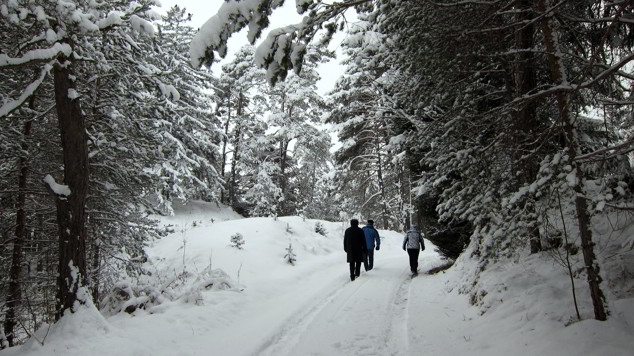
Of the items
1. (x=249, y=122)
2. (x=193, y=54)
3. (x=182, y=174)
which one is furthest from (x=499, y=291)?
(x=249, y=122)

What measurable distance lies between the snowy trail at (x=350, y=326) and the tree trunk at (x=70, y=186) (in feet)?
10.8

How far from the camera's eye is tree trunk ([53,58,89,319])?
5474mm

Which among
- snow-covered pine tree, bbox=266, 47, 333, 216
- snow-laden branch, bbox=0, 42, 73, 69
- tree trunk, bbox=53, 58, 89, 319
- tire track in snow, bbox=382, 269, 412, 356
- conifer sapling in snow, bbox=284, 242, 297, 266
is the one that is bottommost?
tire track in snow, bbox=382, 269, 412, 356

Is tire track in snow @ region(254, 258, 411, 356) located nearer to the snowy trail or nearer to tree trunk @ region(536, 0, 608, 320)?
the snowy trail

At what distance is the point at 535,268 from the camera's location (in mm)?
5809

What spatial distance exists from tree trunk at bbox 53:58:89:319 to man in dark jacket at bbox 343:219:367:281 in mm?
6729

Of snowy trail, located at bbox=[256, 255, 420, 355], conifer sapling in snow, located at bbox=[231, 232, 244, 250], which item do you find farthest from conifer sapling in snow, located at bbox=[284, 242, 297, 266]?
snowy trail, located at bbox=[256, 255, 420, 355]

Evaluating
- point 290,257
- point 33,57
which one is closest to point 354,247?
point 290,257

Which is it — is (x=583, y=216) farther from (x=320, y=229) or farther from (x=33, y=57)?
(x=320, y=229)

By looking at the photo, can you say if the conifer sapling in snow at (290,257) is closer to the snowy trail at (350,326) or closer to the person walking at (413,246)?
the snowy trail at (350,326)

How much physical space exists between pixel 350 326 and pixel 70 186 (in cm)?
503

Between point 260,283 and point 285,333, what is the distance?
141 inches

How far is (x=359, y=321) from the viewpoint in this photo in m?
6.12

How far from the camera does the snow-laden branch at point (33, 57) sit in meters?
4.22
